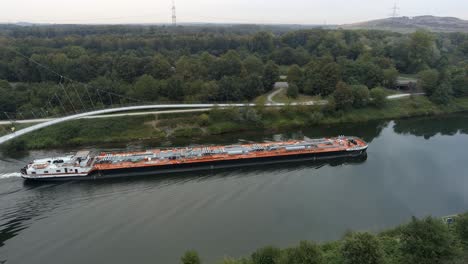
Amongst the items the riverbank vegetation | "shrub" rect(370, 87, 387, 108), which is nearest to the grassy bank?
"shrub" rect(370, 87, 387, 108)

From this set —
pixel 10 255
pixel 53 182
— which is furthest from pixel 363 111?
pixel 10 255

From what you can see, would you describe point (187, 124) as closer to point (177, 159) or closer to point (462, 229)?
point (177, 159)

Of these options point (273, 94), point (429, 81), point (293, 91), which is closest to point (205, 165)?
point (293, 91)

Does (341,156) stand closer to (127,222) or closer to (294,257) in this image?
(294,257)

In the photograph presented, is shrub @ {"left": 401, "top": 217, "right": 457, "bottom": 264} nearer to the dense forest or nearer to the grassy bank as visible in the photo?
the grassy bank

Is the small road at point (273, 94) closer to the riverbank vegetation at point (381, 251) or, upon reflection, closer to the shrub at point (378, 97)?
the shrub at point (378, 97)

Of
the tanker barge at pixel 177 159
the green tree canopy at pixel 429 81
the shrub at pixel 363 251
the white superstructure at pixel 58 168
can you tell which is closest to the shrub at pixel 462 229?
the shrub at pixel 363 251
